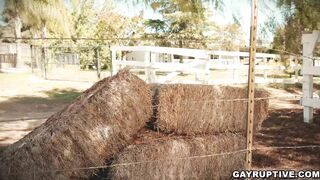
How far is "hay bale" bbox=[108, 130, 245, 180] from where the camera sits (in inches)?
124

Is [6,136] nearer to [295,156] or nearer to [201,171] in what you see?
[201,171]

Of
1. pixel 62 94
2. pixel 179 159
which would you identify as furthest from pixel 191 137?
pixel 62 94

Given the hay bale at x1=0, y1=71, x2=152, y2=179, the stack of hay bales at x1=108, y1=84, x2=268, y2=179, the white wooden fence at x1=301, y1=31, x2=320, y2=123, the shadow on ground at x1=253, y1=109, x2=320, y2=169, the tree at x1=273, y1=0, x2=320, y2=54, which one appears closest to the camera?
the hay bale at x1=0, y1=71, x2=152, y2=179

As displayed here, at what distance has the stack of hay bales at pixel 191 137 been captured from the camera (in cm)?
320

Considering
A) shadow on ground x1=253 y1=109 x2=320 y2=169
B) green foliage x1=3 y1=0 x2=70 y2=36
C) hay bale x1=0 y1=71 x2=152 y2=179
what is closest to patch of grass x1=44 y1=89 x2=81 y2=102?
shadow on ground x1=253 y1=109 x2=320 y2=169

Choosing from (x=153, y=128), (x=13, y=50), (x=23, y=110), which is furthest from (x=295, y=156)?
(x=13, y=50)

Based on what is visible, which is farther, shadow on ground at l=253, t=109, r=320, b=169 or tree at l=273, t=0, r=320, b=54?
tree at l=273, t=0, r=320, b=54

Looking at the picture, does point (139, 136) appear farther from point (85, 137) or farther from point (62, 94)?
point (62, 94)

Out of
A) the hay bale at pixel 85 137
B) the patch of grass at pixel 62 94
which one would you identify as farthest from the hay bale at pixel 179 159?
the patch of grass at pixel 62 94

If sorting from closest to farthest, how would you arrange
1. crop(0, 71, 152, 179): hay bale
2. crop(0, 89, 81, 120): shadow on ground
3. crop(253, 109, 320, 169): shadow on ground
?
1. crop(0, 71, 152, 179): hay bale
2. crop(253, 109, 320, 169): shadow on ground
3. crop(0, 89, 81, 120): shadow on ground

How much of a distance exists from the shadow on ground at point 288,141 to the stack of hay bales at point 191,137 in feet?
1.83

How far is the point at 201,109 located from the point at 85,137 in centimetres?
98

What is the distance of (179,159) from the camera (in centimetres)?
329

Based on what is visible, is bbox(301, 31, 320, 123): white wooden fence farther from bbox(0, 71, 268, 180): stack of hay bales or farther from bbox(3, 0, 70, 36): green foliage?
bbox(3, 0, 70, 36): green foliage
